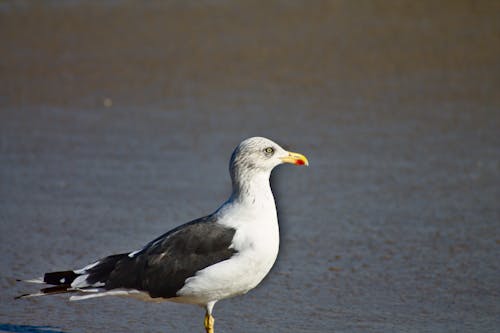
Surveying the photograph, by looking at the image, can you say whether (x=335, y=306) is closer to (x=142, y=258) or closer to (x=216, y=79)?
(x=142, y=258)

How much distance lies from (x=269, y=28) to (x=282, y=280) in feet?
20.1

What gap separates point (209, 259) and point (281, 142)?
156 inches

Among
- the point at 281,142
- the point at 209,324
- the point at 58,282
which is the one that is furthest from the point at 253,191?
the point at 281,142

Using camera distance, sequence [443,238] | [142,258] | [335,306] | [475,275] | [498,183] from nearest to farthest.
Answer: [142,258] < [335,306] < [475,275] < [443,238] < [498,183]

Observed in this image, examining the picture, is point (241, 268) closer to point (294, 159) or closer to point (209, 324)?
point (209, 324)

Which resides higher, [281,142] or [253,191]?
[281,142]

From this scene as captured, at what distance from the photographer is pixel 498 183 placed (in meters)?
7.61

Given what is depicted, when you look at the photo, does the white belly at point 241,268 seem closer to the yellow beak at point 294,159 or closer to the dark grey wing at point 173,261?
the dark grey wing at point 173,261

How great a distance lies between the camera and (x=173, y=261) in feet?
16.0

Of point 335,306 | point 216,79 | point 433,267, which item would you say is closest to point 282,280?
point 335,306

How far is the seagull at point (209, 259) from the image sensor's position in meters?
4.79

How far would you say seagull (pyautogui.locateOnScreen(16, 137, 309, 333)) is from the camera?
479cm

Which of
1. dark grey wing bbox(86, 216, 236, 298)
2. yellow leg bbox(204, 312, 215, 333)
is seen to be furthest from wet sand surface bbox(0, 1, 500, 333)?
dark grey wing bbox(86, 216, 236, 298)

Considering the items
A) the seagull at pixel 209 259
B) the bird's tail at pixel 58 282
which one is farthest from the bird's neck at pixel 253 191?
the bird's tail at pixel 58 282
